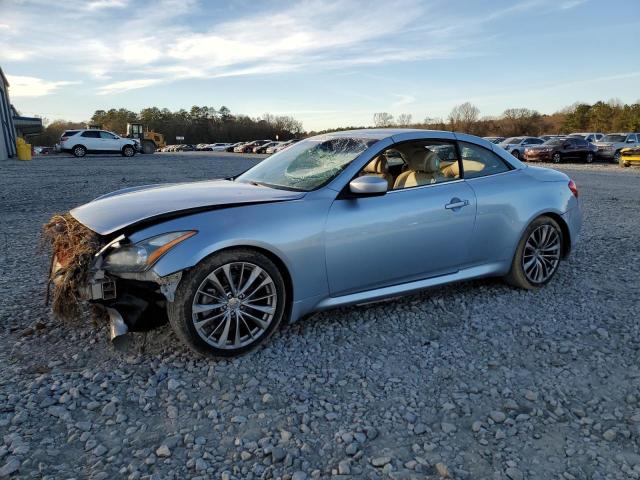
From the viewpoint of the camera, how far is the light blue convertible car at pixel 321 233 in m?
2.99

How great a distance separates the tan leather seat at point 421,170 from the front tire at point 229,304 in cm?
145

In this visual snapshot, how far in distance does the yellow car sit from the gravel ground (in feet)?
73.5

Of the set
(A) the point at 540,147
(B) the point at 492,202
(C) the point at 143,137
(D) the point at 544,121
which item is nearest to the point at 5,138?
(C) the point at 143,137

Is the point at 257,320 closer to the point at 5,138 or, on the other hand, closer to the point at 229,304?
the point at 229,304

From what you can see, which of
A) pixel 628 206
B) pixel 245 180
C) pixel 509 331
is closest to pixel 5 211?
pixel 245 180

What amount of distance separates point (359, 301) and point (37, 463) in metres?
2.17

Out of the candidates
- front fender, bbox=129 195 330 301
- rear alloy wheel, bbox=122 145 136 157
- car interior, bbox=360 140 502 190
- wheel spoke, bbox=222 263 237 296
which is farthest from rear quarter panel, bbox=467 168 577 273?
rear alloy wheel, bbox=122 145 136 157

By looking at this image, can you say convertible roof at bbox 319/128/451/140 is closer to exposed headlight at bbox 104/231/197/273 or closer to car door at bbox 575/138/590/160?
exposed headlight at bbox 104/231/197/273

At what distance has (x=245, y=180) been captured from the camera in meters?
4.32

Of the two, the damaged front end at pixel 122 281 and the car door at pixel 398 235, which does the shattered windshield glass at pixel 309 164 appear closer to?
the car door at pixel 398 235

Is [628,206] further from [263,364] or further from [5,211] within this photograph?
[5,211]

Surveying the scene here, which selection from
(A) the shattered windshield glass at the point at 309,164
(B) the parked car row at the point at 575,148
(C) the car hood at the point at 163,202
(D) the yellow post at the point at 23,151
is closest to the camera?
(C) the car hood at the point at 163,202

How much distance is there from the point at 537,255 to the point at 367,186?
206cm

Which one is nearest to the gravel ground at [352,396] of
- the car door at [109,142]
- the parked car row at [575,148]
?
the parked car row at [575,148]
